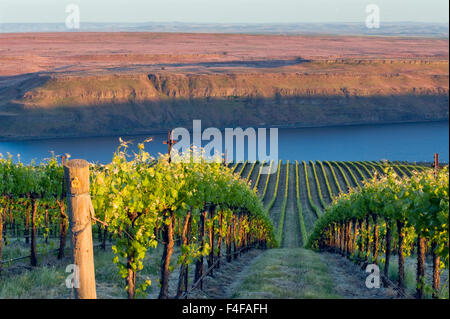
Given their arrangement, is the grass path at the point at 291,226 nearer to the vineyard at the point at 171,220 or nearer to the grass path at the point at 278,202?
the grass path at the point at 278,202

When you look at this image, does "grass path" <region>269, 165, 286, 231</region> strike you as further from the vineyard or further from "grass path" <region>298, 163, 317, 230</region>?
the vineyard

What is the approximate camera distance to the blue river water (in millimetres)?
91756

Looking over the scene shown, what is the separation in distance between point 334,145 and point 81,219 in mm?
105002

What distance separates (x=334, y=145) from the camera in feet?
352

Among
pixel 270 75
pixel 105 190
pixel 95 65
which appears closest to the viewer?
pixel 105 190

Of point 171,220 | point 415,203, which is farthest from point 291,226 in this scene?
point 415,203

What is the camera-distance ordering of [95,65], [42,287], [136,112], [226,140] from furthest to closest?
[95,65]
[136,112]
[226,140]
[42,287]

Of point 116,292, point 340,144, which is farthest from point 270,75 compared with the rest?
point 116,292

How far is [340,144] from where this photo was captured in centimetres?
10931

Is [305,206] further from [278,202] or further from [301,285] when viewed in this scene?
[301,285]

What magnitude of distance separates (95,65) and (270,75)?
2569 inches

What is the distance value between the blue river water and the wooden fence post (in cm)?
8014
